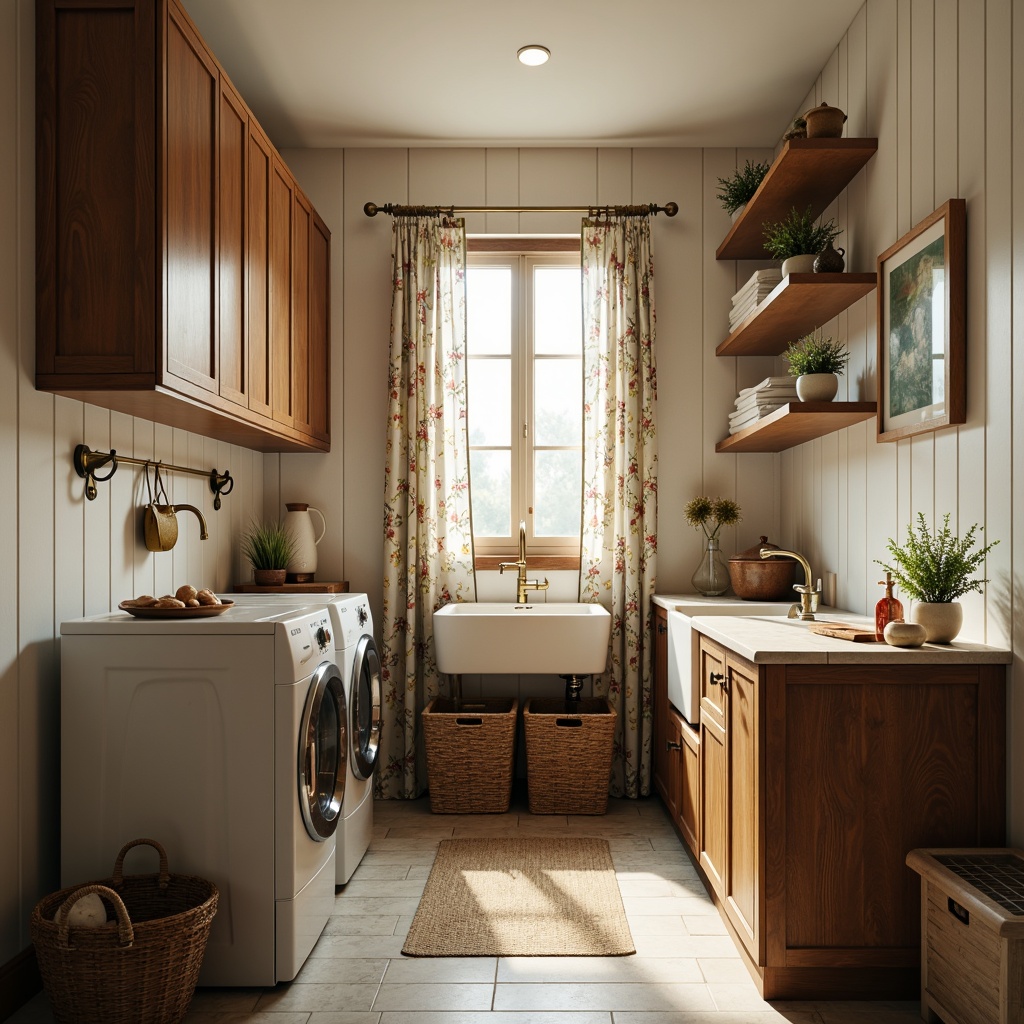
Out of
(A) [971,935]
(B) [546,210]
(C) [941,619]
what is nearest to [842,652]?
(C) [941,619]

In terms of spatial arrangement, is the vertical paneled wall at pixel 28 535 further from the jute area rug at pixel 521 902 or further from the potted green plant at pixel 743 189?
the potted green plant at pixel 743 189

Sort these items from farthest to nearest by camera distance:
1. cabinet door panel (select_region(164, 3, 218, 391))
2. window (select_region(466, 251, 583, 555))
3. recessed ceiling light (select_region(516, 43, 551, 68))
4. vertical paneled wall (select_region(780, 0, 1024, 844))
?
window (select_region(466, 251, 583, 555))
recessed ceiling light (select_region(516, 43, 551, 68))
cabinet door panel (select_region(164, 3, 218, 391))
vertical paneled wall (select_region(780, 0, 1024, 844))

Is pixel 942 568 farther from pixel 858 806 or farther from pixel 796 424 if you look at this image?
pixel 796 424

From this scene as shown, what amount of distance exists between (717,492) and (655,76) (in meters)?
1.73

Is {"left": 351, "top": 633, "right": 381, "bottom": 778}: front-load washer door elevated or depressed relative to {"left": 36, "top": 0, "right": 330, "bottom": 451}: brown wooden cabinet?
depressed

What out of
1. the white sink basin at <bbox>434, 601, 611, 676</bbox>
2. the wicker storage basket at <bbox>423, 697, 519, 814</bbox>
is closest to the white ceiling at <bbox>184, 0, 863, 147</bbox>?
the white sink basin at <bbox>434, 601, 611, 676</bbox>

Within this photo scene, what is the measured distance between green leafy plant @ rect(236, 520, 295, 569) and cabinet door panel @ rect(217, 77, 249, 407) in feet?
3.17

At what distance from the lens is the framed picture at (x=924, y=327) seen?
7.07 ft

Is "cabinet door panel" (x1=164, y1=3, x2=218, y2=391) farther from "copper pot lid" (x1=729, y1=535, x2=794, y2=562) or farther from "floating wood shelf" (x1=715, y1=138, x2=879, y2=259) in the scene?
"copper pot lid" (x1=729, y1=535, x2=794, y2=562)

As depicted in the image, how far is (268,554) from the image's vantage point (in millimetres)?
3611

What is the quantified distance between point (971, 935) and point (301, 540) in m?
2.82

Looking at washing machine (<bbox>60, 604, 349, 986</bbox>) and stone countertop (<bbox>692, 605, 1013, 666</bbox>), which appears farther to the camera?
washing machine (<bbox>60, 604, 349, 986</bbox>)

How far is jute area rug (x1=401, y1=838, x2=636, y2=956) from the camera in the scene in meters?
2.41

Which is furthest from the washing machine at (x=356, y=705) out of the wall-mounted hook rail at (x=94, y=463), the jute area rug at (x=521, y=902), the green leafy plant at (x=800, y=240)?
the green leafy plant at (x=800, y=240)
